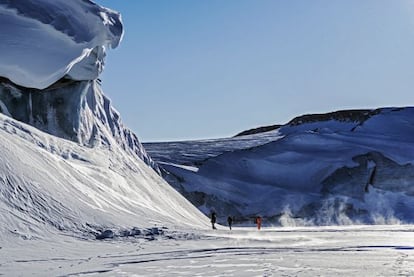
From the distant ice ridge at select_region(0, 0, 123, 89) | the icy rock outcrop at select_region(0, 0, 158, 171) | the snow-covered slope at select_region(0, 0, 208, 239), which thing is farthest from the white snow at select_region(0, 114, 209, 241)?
the distant ice ridge at select_region(0, 0, 123, 89)

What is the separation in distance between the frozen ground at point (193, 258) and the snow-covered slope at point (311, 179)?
22183 mm

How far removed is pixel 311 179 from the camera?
44.6 meters

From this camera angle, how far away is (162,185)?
29750mm

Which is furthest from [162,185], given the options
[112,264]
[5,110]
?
[112,264]

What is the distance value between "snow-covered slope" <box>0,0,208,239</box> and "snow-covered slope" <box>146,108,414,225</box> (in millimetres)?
9357

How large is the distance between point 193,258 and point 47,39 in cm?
1546

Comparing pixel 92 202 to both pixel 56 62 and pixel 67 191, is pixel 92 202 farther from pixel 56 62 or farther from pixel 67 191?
pixel 56 62

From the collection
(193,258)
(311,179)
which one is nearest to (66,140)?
(193,258)

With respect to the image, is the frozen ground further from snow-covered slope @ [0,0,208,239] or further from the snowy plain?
snow-covered slope @ [0,0,208,239]

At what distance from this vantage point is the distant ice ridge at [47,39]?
2455 centimetres

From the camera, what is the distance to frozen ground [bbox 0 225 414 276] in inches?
426

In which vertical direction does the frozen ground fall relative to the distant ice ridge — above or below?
below

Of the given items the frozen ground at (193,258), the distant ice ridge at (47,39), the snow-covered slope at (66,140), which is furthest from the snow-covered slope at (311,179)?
the frozen ground at (193,258)

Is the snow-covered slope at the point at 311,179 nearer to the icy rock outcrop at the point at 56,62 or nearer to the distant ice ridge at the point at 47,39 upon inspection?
the icy rock outcrop at the point at 56,62
